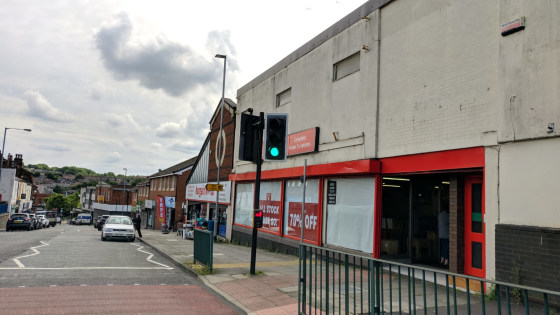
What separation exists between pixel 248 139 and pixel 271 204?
7550 mm

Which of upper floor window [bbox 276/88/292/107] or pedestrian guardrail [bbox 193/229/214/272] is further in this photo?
upper floor window [bbox 276/88/292/107]

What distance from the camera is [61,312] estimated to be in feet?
20.8

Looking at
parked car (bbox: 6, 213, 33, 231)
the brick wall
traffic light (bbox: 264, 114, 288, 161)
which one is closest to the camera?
the brick wall

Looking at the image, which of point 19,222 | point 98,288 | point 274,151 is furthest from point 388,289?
point 19,222

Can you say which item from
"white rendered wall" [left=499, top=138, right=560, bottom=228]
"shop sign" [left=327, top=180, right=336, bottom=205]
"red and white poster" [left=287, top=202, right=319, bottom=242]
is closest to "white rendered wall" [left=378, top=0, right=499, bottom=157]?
"white rendered wall" [left=499, top=138, right=560, bottom=228]

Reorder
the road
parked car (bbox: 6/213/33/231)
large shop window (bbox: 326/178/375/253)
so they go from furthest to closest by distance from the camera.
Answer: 1. parked car (bbox: 6/213/33/231)
2. large shop window (bbox: 326/178/375/253)
3. the road

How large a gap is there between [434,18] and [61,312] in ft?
32.6

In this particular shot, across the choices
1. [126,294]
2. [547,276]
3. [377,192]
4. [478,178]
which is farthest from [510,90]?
[126,294]

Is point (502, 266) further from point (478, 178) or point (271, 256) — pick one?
point (271, 256)

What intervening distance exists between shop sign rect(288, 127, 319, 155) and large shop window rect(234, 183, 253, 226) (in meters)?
4.60

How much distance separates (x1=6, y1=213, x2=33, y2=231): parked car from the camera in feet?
106

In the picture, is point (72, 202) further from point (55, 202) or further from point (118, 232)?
point (118, 232)

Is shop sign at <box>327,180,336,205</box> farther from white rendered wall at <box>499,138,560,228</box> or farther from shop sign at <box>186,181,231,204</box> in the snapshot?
shop sign at <box>186,181,231,204</box>

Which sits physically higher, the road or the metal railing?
the metal railing
